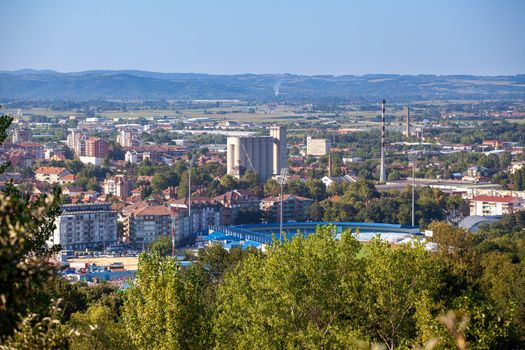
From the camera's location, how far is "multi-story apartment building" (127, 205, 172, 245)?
83.2 feet

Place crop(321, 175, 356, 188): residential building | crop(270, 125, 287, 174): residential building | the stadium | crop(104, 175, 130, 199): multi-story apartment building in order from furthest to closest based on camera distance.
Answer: crop(270, 125, 287, 174): residential building < crop(321, 175, 356, 188): residential building < crop(104, 175, 130, 199): multi-story apartment building < the stadium

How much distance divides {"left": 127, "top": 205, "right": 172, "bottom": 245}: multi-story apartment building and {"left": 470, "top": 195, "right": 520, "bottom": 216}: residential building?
8.21 meters

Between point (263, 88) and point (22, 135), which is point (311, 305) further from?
point (263, 88)

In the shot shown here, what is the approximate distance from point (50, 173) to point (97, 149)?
833 centimetres

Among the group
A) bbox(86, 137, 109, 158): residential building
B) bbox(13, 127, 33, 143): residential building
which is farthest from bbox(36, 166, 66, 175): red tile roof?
bbox(13, 127, 33, 143): residential building

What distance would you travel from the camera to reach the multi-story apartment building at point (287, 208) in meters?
28.1

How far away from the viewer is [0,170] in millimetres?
5941

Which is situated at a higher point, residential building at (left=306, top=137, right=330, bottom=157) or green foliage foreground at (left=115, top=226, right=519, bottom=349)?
green foliage foreground at (left=115, top=226, right=519, bottom=349)

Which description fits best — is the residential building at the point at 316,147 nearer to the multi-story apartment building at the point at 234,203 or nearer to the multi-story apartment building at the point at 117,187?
the multi-story apartment building at the point at 117,187

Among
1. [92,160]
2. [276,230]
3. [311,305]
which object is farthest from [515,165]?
[311,305]

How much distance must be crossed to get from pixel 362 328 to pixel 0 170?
244 cm

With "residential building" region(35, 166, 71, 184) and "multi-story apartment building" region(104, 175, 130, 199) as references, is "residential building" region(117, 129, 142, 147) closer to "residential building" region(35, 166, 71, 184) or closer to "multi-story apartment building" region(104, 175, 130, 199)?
"residential building" region(35, 166, 71, 184)

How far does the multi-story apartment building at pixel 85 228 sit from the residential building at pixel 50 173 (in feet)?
31.3

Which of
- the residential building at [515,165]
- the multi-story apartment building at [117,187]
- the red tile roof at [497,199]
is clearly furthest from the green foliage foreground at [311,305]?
the residential building at [515,165]
